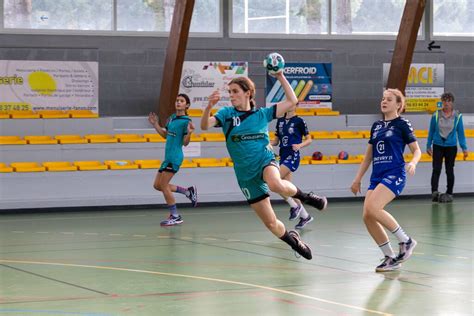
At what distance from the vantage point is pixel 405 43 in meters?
22.5

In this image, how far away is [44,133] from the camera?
20.5 m

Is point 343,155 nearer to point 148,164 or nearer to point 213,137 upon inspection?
point 213,137

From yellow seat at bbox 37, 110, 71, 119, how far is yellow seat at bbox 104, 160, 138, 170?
72.1 inches

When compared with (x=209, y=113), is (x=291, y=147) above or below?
below

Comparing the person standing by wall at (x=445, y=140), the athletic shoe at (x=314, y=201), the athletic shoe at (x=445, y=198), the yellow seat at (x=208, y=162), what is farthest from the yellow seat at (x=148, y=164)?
the athletic shoe at (x=314, y=201)

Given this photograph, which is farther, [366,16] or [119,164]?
[366,16]

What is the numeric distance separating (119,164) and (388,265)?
32.6ft

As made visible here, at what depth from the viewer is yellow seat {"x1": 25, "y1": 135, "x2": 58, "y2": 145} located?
19.7m

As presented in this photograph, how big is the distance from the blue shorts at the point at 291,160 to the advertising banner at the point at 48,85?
6.98m

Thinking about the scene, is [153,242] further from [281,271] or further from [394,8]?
[394,8]

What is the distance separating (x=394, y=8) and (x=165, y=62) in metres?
7.03

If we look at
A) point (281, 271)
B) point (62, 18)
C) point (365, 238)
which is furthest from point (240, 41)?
point (281, 271)

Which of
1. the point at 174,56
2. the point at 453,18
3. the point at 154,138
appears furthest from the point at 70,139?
the point at 453,18

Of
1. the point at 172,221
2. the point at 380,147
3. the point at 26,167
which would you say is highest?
the point at 380,147
